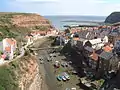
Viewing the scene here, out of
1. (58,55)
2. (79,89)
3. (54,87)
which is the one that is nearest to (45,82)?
(54,87)

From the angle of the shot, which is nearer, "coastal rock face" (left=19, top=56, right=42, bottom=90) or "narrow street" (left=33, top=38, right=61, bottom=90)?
"coastal rock face" (left=19, top=56, right=42, bottom=90)

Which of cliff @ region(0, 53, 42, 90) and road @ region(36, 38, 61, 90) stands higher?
cliff @ region(0, 53, 42, 90)

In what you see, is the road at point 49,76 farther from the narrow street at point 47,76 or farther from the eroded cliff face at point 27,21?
the eroded cliff face at point 27,21

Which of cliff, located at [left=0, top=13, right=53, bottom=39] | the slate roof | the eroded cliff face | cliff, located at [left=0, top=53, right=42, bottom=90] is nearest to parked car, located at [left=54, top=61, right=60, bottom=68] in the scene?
cliff, located at [left=0, top=53, right=42, bottom=90]

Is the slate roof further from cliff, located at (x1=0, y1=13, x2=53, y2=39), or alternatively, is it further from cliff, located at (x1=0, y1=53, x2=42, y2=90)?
cliff, located at (x1=0, y1=13, x2=53, y2=39)

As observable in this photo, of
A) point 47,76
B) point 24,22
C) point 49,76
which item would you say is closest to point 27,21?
point 24,22

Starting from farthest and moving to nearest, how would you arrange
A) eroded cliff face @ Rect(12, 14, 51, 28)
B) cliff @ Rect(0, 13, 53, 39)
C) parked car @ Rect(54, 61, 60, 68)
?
1. eroded cliff face @ Rect(12, 14, 51, 28)
2. cliff @ Rect(0, 13, 53, 39)
3. parked car @ Rect(54, 61, 60, 68)

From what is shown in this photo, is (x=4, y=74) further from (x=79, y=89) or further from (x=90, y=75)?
(x=90, y=75)

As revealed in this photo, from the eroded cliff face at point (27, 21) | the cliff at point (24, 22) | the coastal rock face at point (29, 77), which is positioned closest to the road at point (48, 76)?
the coastal rock face at point (29, 77)

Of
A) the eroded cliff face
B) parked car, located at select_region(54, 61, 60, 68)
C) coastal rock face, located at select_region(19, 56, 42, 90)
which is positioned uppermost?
the eroded cliff face
